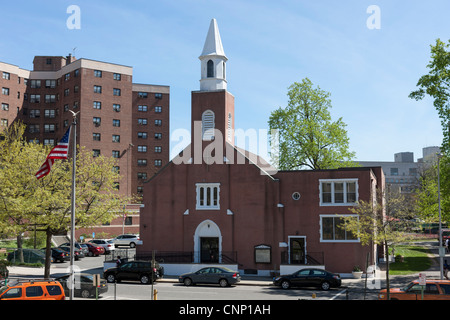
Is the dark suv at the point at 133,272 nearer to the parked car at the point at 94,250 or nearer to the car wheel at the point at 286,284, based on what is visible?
the car wheel at the point at 286,284

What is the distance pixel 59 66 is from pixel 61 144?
7222 centimetres

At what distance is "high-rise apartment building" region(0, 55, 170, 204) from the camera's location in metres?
79.0

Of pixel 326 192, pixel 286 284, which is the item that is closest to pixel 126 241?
pixel 326 192

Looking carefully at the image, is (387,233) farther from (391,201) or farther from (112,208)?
(112,208)

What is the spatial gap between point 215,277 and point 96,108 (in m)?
54.1

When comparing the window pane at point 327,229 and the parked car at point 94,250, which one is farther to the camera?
the parked car at point 94,250

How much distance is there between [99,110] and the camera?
3127 inches

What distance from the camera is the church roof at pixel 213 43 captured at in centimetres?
4234

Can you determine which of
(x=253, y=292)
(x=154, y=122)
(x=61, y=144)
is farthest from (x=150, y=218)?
(x=154, y=122)

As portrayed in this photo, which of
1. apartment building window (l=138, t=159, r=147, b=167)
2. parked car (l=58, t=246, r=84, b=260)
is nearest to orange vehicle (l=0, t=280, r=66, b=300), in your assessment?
parked car (l=58, t=246, r=84, b=260)

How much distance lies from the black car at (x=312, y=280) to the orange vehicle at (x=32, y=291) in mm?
15328

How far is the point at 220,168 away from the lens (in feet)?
133

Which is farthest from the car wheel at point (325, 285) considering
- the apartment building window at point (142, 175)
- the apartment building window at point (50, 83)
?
the apartment building window at point (50, 83)

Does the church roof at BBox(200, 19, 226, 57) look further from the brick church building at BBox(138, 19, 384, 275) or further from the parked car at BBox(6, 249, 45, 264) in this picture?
the parked car at BBox(6, 249, 45, 264)
